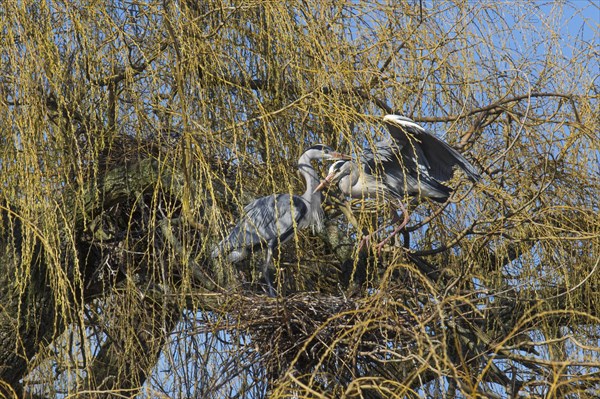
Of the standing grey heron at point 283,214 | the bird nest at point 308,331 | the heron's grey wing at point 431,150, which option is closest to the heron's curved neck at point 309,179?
the standing grey heron at point 283,214

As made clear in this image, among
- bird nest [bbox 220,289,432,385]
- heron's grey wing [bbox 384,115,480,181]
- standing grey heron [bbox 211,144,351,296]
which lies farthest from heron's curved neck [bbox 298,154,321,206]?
bird nest [bbox 220,289,432,385]

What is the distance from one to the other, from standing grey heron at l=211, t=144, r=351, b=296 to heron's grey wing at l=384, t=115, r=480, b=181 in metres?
0.30

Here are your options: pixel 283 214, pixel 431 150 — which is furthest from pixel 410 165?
pixel 283 214

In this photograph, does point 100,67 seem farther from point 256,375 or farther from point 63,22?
point 256,375

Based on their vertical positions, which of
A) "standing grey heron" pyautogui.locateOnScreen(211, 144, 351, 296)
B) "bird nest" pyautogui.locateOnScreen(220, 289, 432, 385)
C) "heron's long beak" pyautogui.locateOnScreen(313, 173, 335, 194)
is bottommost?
"bird nest" pyautogui.locateOnScreen(220, 289, 432, 385)

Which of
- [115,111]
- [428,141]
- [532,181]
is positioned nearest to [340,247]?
[428,141]

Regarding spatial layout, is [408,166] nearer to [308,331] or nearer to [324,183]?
[324,183]

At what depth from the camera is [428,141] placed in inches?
178

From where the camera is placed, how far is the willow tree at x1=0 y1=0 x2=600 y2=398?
3.46 m

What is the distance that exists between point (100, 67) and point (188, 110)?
0.48 metres

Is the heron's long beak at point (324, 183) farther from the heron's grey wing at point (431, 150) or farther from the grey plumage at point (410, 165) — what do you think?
the heron's grey wing at point (431, 150)

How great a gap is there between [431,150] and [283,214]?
79cm

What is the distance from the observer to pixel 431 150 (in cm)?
464

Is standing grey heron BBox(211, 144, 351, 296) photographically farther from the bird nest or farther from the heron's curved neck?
the bird nest
